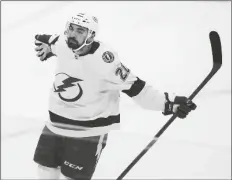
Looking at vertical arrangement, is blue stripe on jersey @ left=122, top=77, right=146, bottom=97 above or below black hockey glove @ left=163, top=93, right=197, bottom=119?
above

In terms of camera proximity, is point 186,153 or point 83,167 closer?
point 83,167

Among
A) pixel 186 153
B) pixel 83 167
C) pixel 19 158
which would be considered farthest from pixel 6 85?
pixel 83 167

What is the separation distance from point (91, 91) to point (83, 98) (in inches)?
1.6

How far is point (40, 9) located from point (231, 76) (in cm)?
143

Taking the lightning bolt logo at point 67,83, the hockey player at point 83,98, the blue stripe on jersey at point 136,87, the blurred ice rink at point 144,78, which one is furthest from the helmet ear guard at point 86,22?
the blurred ice rink at point 144,78

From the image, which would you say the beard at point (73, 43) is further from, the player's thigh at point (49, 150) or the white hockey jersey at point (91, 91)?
the player's thigh at point (49, 150)

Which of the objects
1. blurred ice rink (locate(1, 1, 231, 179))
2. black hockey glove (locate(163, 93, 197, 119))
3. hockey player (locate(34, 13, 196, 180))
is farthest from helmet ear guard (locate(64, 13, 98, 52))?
blurred ice rink (locate(1, 1, 231, 179))

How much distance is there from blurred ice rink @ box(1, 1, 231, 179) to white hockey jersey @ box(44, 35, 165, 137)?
66 centimetres

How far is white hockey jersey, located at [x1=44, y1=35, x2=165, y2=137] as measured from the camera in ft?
6.14

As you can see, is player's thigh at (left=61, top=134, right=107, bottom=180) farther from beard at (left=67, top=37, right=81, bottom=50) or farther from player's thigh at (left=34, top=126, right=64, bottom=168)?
beard at (left=67, top=37, right=81, bottom=50)

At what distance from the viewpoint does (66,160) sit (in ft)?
6.58

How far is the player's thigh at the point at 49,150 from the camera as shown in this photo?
2031mm

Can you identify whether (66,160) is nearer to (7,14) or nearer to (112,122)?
(112,122)

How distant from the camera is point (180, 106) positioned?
1898 mm
